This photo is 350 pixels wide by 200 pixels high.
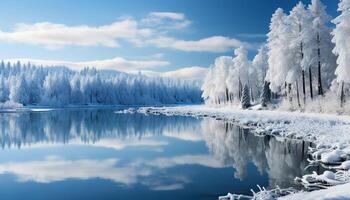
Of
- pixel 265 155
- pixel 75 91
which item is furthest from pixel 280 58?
pixel 75 91

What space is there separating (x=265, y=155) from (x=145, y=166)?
693 centimetres

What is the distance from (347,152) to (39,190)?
13.5 metres

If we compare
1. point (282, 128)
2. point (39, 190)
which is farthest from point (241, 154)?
point (39, 190)

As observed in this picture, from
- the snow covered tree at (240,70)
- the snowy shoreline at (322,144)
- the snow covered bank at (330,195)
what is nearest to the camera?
the snow covered bank at (330,195)

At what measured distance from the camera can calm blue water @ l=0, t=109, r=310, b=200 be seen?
13805mm

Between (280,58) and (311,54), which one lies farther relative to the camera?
(280,58)

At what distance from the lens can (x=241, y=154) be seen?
21891 millimetres

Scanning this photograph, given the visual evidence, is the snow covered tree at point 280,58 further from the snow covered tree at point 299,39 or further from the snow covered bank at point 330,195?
the snow covered bank at point 330,195

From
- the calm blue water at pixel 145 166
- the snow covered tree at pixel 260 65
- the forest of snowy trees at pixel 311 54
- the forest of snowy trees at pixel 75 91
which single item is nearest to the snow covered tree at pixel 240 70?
the snow covered tree at pixel 260 65

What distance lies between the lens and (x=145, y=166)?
1853 centimetres

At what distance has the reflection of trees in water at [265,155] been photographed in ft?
54.3

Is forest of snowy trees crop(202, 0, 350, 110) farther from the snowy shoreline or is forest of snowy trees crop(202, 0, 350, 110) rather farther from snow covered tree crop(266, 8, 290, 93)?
the snowy shoreline

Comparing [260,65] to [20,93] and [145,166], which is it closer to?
[145,166]

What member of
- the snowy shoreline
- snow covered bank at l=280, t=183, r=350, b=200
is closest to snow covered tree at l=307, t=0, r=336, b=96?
the snowy shoreline
